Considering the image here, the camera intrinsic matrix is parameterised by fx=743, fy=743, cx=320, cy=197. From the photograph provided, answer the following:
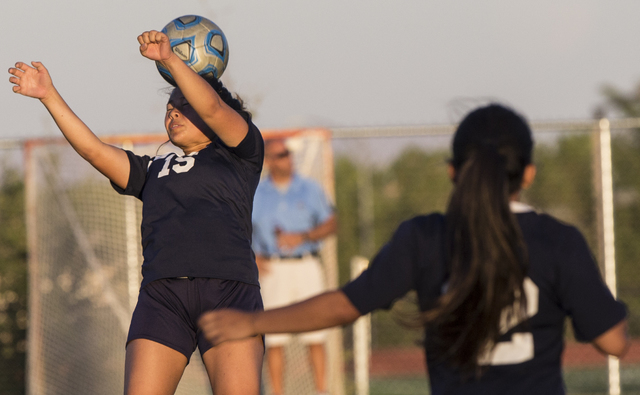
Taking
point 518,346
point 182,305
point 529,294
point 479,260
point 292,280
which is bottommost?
point 292,280

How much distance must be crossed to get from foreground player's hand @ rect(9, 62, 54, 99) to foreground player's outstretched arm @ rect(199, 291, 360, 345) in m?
1.69

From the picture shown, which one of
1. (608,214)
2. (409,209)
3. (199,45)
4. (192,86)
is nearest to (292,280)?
(608,214)

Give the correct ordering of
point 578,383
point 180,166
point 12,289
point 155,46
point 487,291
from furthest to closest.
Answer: point 578,383 → point 12,289 → point 180,166 → point 155,46 → point 487,291

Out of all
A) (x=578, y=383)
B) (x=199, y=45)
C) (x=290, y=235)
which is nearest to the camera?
(x=199, y=45)

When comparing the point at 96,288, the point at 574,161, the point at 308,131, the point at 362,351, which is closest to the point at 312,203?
the point at 308,131

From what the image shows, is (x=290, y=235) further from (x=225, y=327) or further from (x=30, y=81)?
(x=225, y=327)

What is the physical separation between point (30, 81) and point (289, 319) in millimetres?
1891

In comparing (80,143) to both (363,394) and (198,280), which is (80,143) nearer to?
(198,280)

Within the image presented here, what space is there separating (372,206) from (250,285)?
9924 mm

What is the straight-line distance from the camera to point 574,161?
13070mm

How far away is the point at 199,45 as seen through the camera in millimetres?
3582

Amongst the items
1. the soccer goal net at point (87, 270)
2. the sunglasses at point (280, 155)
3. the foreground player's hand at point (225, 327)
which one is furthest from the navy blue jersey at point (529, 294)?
the soccer goal net at point (87, 270)

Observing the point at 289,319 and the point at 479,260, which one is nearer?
the point at 479,260

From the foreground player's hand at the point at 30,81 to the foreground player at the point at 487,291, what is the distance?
1696mm
